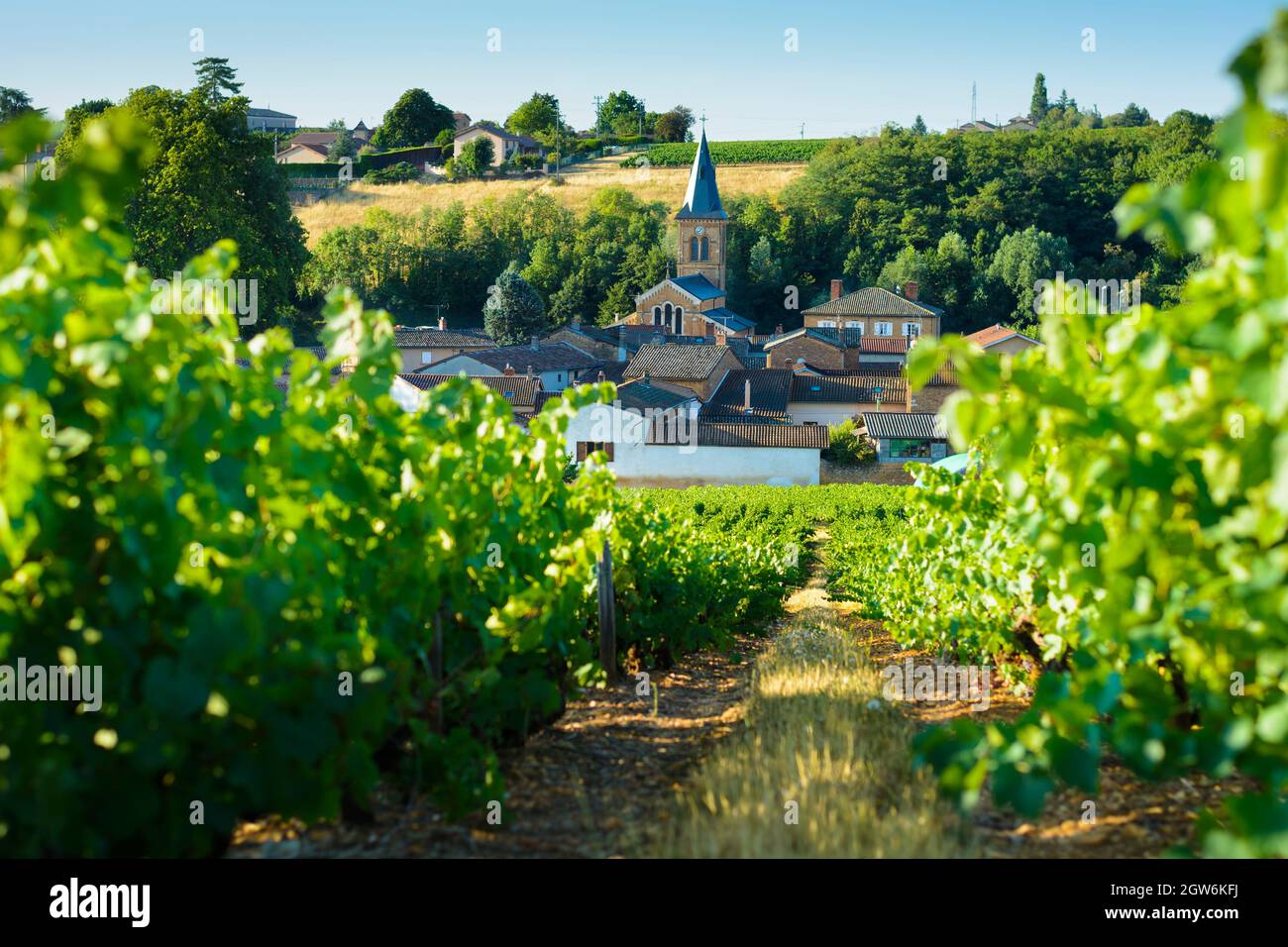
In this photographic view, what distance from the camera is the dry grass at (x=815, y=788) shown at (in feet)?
15.0

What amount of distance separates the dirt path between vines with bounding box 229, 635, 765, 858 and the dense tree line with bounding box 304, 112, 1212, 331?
70.9 metres

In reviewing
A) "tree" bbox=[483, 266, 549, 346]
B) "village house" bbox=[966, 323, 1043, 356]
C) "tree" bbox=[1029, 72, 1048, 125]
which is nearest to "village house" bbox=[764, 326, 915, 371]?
"village house" bbox=[966, 323, 1043, 356]

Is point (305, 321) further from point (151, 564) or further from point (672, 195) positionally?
point (151, 564)

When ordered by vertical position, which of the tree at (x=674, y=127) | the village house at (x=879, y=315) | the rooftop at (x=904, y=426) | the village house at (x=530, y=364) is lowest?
the rooftop at (x=904, y=426)

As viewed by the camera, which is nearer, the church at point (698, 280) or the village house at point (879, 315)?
the village house at point (879, 315)

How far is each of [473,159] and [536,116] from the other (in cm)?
2575

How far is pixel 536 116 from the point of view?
12475 centimetres

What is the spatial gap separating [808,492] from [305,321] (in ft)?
107

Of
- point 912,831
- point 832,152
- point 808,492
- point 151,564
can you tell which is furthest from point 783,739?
point 832,152

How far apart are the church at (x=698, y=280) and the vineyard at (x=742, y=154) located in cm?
2603

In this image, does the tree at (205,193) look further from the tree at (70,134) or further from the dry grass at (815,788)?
the dry grass at (815,788)

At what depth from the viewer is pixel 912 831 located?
462 cm

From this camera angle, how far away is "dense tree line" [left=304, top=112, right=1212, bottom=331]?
7750 cm

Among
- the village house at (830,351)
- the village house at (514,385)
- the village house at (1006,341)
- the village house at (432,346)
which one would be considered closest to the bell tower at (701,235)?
the village house at (830,351)
